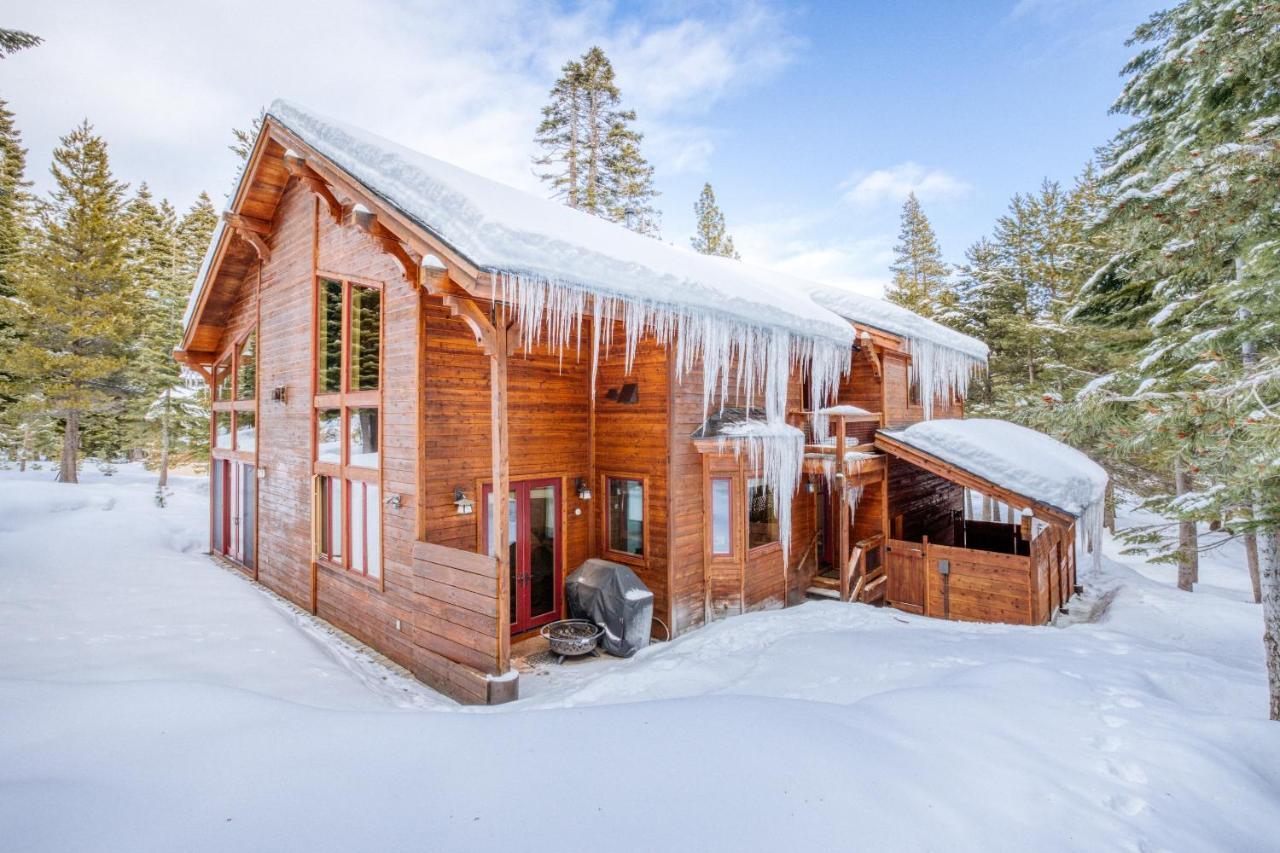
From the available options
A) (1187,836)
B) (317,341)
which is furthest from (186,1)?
(1187,836)

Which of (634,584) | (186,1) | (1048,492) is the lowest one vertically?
(634,584)

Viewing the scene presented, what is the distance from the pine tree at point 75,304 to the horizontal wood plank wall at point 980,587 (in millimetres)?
19855

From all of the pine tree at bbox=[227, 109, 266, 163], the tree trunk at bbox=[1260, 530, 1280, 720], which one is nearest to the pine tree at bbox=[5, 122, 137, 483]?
the pine tree at bbox=[227, 109, 266, 163]

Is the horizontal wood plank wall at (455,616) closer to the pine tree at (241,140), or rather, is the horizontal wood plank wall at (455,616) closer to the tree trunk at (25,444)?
the pine tree at (241,140)

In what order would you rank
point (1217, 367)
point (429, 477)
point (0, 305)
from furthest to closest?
point (0, 305)
point (429, 477)
point (1217, 367)

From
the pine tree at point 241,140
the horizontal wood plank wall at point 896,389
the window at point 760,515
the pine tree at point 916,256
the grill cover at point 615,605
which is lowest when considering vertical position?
the grill cover at point 615,605

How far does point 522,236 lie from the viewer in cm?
463

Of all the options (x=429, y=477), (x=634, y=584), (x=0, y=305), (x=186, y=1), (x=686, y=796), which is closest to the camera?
(x=686, y=796)

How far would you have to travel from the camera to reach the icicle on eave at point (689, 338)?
15.6 feet

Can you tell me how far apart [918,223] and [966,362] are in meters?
13.5

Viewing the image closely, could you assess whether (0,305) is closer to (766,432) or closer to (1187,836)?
(766,432)

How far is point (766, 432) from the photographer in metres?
7.05

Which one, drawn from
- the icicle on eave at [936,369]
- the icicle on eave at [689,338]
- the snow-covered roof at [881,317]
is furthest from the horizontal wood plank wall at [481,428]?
the icicle on eave at [936,369]

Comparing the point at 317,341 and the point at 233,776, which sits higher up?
the point at 317,341
